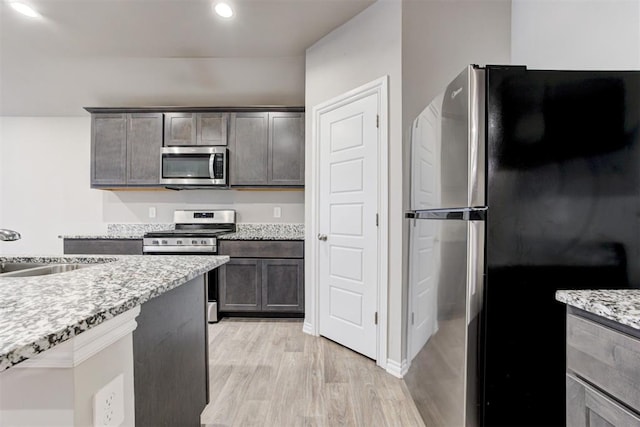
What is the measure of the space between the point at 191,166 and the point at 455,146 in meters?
2.86

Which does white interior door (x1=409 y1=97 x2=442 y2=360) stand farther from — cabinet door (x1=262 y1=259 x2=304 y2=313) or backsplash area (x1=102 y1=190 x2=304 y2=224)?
backsplash area (x1=102 y1=190 x2=304 y2=224)

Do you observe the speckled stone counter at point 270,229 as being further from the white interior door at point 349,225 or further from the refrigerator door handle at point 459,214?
the refrigerator door handle at point 459,214

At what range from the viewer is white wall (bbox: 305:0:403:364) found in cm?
211

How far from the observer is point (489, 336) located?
3.75 feet

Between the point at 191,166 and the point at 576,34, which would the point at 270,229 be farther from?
the point at 576,34

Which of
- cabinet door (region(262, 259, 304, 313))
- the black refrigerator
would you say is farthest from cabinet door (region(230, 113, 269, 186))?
the black refrigerator

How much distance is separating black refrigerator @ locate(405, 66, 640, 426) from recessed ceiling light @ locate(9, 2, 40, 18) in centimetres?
324

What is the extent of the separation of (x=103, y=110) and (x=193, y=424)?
3458mm

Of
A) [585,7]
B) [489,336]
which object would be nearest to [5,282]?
[489,336]

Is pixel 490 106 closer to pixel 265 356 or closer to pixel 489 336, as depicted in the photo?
pixel 489 336

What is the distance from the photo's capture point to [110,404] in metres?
0.66

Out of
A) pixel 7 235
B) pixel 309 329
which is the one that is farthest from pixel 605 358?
pixel 309 329

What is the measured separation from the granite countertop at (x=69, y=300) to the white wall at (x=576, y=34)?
2.03 meters

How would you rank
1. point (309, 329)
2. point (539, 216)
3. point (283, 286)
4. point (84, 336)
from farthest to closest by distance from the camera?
point (283, 286) < point (309, 329) < point (539, 216) < point (84, 336)
